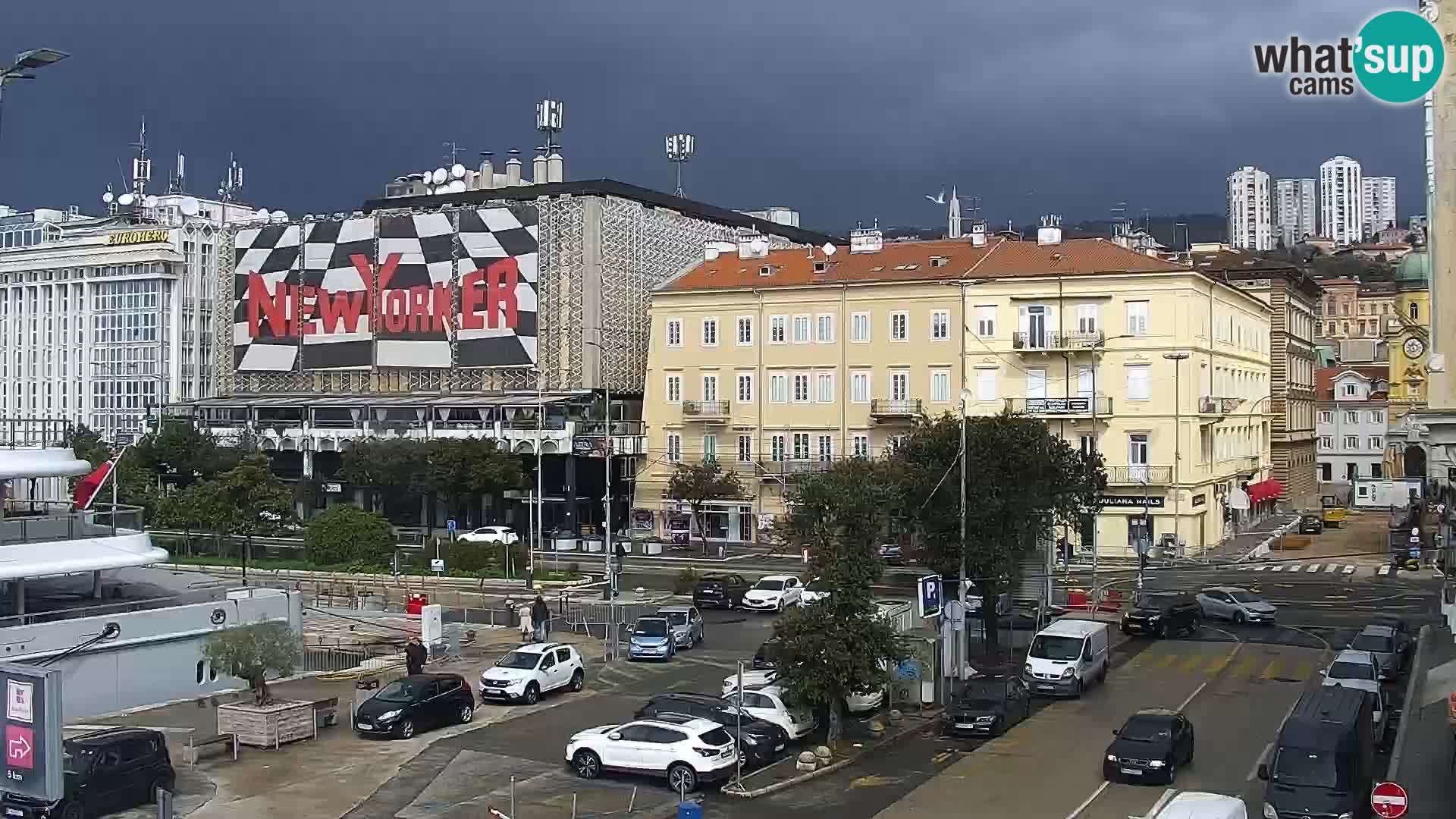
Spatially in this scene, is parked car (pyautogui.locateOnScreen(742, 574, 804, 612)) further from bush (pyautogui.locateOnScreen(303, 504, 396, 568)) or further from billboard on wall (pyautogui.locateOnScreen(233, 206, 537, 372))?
billboard on wall (pyautogui.locateOnScreen(233, 206, 537, 372))

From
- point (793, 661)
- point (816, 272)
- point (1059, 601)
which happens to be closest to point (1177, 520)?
point (1059, 601)

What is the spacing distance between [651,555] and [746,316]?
47.4 ft

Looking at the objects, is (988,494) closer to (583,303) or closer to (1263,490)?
(583,303)

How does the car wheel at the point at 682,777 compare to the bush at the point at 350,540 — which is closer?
the car wheel at the point at 682,777

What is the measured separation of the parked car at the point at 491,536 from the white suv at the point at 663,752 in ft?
122

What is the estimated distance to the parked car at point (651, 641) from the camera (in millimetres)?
40719

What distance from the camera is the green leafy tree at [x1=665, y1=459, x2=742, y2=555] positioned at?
74062mm

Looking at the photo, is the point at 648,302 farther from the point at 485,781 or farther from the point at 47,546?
the point at 485,781

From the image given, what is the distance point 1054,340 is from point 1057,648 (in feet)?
119

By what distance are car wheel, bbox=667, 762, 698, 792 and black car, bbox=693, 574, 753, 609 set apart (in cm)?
2814

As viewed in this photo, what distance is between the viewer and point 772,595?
174ft

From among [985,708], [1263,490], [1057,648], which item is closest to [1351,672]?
[1057,648]

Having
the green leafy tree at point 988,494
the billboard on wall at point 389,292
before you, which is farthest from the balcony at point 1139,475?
the billboard on wall at point 389,292

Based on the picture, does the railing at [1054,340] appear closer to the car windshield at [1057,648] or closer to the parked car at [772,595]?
the parked car at [772,595]
